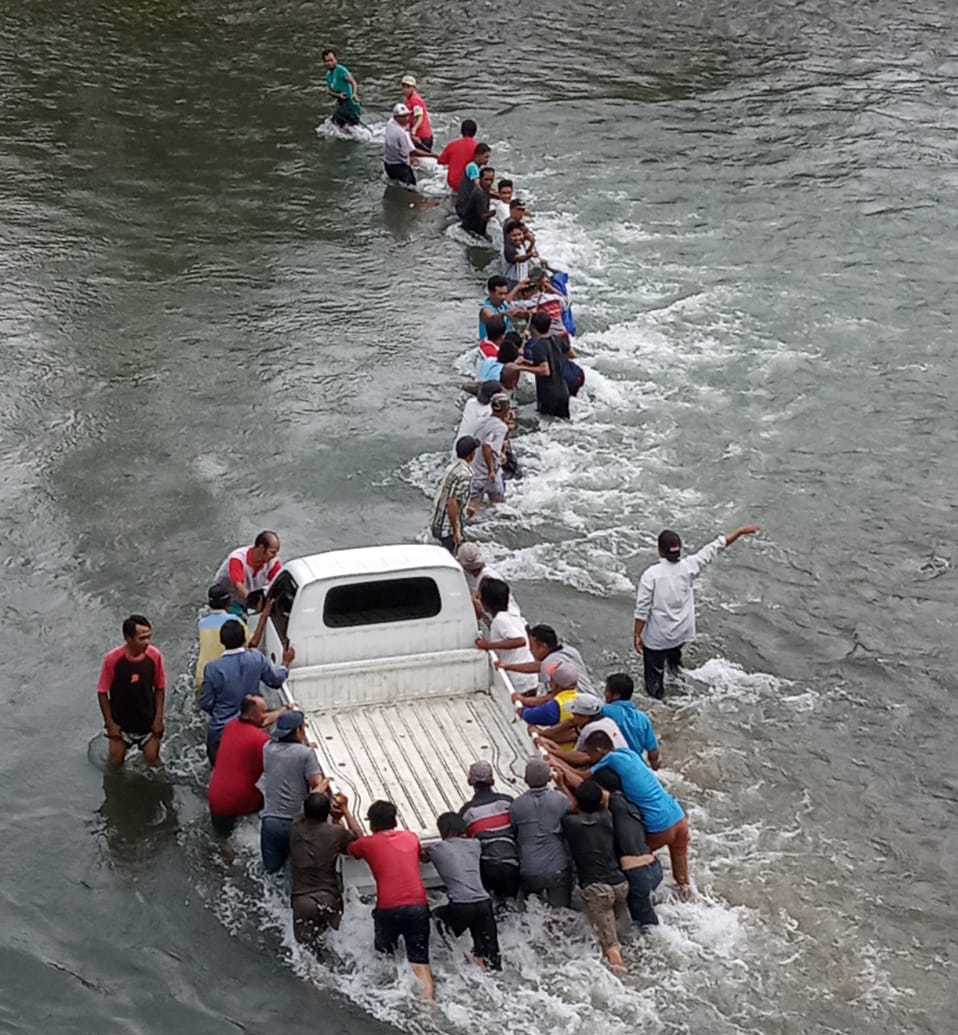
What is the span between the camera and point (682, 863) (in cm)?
1182

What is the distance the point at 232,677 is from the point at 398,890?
2500mm

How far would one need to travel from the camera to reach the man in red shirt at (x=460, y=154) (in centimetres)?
2598

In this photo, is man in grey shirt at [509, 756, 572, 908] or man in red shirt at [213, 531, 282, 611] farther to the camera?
man in red shirt at [213, 531, 282, 611]

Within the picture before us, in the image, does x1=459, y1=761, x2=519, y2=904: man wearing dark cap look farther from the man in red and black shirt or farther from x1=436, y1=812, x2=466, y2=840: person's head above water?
the man in red and black shirt

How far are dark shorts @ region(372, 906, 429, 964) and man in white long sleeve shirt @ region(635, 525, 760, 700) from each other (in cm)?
406

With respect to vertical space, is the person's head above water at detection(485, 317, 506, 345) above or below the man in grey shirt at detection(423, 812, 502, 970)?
above

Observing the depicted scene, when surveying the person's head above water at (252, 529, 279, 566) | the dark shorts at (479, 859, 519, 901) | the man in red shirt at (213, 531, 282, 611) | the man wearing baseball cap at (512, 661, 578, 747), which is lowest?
the dark shorts at (479, 859, 519, 901)

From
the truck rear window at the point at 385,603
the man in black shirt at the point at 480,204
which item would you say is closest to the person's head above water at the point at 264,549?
the truck rear window at the point at 385,603

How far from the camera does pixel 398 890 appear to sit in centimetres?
1088

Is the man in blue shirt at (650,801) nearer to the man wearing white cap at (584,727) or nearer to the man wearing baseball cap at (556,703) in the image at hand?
the man wearing white cap at (584,727)

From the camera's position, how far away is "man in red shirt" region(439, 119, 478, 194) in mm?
25984

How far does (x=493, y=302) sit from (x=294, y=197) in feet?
25.7

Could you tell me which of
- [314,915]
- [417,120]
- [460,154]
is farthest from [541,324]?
[417,120]

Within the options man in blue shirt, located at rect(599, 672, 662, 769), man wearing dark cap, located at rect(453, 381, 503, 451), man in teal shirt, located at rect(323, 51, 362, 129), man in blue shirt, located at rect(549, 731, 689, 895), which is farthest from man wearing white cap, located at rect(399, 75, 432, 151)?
man in blue shirt, located at rect(549, 731, 689, 895)
